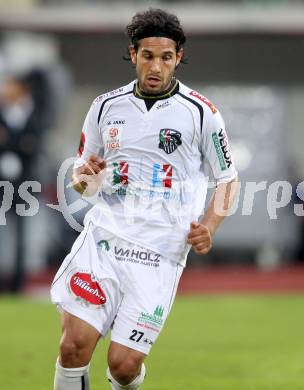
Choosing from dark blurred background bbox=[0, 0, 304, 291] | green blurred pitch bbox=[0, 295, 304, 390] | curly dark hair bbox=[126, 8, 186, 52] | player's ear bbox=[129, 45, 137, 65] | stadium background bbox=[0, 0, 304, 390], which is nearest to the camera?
curly dark hair bbox=[126, 8, 186, 52]

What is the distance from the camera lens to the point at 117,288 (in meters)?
7.32

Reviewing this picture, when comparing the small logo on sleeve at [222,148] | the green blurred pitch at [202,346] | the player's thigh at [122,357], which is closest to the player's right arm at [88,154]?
the small logo on sleeve at [222,148]

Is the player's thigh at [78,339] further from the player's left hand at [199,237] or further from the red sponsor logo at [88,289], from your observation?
the player's left hand at [199,237]

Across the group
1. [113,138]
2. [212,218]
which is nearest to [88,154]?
[113,138]

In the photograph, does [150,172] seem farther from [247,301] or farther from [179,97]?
[247,301]

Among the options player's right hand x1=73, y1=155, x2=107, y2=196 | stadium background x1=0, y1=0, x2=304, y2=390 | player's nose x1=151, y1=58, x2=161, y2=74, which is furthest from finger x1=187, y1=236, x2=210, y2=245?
stadium background x1=0, y1=0, x2=304, y2=390

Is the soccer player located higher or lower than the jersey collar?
lower

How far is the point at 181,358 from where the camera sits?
1152 cm

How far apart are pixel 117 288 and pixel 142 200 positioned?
554 millimetres

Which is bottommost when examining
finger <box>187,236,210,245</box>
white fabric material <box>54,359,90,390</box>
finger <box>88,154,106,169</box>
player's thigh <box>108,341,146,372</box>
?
white fabric material <box>54,359,90,390</box>

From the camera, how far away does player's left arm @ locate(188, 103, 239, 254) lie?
7.44m

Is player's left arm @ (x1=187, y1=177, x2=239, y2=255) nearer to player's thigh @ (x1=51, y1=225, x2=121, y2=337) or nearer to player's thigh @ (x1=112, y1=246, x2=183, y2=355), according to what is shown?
player's thigh @ (x1=112, y1=246, x2=183, y2=355)

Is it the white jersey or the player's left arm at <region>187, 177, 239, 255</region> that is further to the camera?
the white jersey

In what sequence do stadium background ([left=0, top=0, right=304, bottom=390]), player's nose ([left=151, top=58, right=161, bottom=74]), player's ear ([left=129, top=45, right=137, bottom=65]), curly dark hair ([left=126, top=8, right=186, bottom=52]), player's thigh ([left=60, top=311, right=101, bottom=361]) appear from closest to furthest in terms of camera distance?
player's thigh ([left=60, top=311, right=101, bottom=361])
player's nose ([left=151, top=58, right=161, bottom=74])
curly dark hair ([left=126, top=8, right=186, bottom=52])
player's ear ([left=129, top=45, right=137, bottom=65])
stadium background ([left=0, top=0, right=304, bottom=390])
